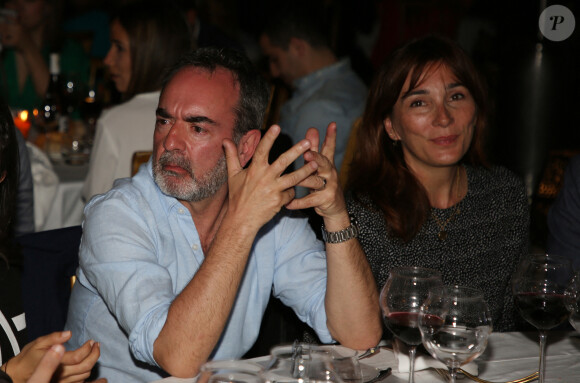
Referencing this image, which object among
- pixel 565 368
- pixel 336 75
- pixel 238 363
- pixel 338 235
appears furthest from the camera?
pixel 336 75

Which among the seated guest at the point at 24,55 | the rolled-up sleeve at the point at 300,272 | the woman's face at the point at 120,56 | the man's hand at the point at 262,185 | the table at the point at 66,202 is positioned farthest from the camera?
the seated guest at the point at 24,55

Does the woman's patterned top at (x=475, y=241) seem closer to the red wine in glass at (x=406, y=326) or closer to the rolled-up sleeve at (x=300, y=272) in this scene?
the rolled-up sleeve at (x=300, y=272)

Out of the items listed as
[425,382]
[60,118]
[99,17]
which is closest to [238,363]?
[425,382]

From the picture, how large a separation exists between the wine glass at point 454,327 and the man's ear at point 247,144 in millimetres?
842

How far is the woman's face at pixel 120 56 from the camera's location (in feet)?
12.3

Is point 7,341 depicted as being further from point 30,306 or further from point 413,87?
point 413,87

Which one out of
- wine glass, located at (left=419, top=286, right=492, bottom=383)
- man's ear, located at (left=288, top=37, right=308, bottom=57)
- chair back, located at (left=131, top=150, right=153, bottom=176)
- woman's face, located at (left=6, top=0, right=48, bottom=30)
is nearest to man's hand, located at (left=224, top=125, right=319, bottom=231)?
wine glass, located at (left=419, top=286, right=492, bottom=383)

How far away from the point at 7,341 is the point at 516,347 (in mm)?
1255

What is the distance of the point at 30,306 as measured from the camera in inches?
69.7

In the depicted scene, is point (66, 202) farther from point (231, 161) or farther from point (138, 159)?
point (231, 161)

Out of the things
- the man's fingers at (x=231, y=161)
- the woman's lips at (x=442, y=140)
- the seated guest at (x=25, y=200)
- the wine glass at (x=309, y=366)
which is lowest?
the seated guest at (x=25, y=200)

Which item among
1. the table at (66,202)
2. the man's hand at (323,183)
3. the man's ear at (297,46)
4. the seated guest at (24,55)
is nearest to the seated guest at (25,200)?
the table at (66,202)

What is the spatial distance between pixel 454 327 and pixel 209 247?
725 millimetres

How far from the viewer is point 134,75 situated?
12.1 ft
